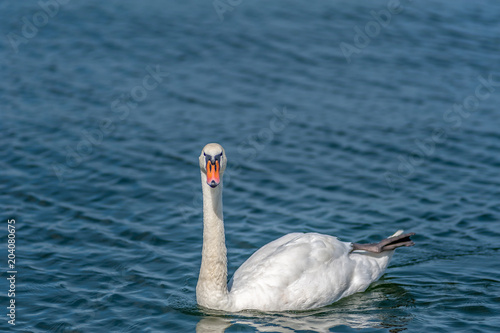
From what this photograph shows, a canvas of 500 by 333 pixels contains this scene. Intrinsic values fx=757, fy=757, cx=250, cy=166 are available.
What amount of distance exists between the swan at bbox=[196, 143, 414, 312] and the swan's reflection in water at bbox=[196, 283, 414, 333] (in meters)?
0.13

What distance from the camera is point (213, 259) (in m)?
11.6

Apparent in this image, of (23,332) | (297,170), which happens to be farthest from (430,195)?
(23,332)

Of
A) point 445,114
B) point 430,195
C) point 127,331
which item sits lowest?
point 127,331

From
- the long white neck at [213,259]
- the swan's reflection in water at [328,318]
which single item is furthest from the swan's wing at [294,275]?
the long white neck at [213,259]

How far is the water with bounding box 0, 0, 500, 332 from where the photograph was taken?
12203 mm

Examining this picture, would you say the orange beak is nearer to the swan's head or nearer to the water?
the swan's head

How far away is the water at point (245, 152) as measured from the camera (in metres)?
12.2

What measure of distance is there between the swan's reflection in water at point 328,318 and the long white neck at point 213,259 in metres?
0.24

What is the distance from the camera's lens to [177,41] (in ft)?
79.9

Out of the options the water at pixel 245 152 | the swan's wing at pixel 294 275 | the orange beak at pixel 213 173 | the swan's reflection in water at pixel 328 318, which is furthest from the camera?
the water at pixel 245 152

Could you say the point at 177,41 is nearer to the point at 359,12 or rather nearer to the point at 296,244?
the point at 359,12

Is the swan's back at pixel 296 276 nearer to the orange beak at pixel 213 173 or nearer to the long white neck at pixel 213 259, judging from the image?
the long white neck at pixel 213 259

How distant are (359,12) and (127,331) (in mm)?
Result: 17709

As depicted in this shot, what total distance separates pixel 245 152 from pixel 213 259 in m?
6.80
